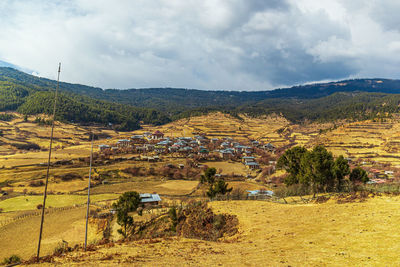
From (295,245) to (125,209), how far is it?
80.0 ft

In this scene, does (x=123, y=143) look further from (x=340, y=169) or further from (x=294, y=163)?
(x=340, y=169)

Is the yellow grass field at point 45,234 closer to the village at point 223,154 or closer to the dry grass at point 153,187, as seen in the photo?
the dry grass at point 153,187

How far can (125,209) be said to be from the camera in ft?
106

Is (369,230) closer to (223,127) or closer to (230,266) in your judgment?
(230,266)

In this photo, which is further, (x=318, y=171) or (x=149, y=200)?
(x=149, y=200)

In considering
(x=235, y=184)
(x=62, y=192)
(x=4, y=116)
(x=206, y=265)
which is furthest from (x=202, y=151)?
(x=4, y=116)

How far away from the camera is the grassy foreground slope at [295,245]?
539 inches

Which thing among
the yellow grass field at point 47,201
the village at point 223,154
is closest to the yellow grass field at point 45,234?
the yellow grass field at point 47,201

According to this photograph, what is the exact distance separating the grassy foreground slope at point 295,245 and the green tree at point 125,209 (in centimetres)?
1195

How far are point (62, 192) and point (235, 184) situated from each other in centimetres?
4452

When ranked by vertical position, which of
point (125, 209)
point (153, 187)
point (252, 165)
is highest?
point (252, 165)

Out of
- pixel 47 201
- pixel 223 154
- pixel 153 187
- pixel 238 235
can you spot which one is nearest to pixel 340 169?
pixel 238 235

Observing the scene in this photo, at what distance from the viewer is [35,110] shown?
161m

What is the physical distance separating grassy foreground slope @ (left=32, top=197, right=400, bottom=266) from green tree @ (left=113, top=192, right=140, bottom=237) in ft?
39.2
